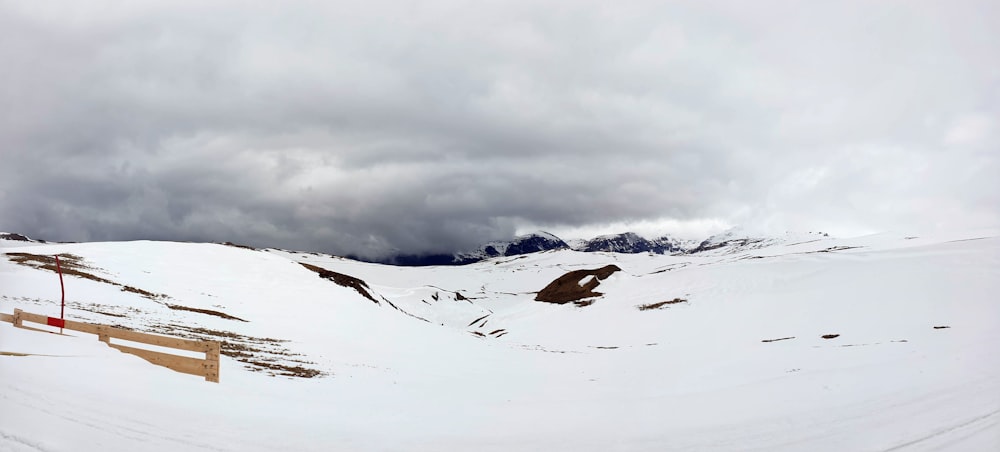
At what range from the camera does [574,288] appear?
82.9 meters

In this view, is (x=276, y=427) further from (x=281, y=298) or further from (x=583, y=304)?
(x=583, y=304)

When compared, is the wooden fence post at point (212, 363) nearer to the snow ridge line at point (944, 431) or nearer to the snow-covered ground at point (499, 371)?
Result: the snow-covered ground at point (499, 371)

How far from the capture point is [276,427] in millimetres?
10391

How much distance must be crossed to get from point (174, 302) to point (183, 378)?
64.6 ft

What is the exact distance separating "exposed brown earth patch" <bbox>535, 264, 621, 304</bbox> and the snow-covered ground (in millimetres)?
25298

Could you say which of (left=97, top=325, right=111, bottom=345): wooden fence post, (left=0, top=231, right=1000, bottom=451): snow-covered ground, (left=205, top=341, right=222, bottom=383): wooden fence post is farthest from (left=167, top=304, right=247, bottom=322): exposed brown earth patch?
(left=205, top=341, right=222, bottom=383): wooden fence post

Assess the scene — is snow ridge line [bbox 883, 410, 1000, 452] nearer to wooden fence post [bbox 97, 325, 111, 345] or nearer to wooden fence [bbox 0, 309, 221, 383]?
wooden fence [bbox 0, 309, 221, 383]

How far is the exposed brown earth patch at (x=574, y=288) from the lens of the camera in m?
77.2

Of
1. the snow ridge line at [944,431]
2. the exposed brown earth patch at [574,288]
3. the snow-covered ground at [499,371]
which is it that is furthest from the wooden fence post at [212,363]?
the exposed brown earth patch at [574,288]

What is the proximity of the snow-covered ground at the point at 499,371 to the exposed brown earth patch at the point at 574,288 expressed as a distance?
83.0 ft

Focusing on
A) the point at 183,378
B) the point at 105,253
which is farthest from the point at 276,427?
the point at 105,253

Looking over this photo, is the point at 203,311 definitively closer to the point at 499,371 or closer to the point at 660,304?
the point at 499,371

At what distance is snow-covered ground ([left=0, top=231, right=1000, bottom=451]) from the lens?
954 cm

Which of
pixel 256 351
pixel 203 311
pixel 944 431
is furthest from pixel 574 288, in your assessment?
pixel 944 431
